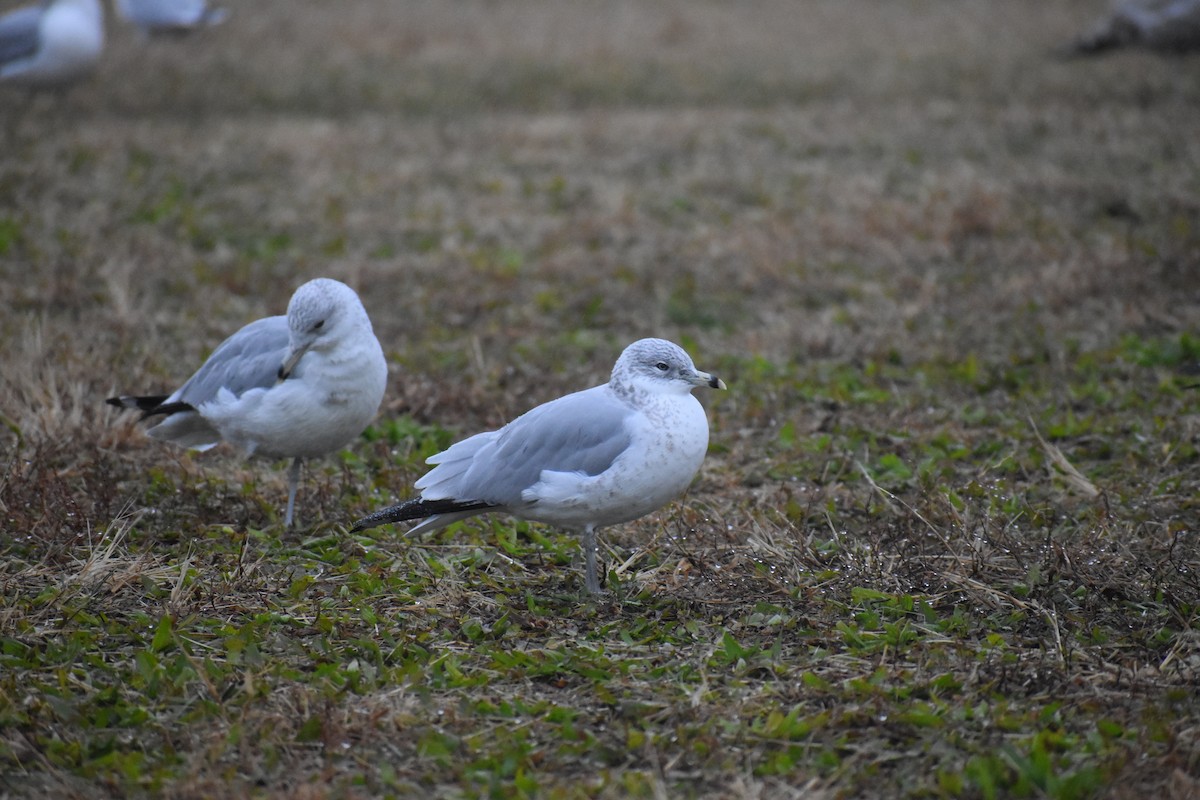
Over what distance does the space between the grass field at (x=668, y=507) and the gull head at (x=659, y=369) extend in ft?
2.11

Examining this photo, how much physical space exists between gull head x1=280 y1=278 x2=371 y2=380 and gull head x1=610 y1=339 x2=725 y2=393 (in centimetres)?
107

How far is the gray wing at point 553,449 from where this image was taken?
3.82m

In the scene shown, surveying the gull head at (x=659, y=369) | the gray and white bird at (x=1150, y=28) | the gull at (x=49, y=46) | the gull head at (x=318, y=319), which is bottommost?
the gull head at (x=659, y=369)

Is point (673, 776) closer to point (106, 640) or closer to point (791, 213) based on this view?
point (106, 640)

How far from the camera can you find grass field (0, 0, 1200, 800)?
317 cm

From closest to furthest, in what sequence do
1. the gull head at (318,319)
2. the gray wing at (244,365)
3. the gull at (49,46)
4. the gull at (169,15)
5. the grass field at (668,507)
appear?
1. the grass field at (668,507)
2. the gull head at (318,319)
3. the gray wing at (244,365)
4. the gull at (49,46)
5. the gull at (169,15)

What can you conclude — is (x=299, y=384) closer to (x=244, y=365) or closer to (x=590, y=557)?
(x=244, y=365)

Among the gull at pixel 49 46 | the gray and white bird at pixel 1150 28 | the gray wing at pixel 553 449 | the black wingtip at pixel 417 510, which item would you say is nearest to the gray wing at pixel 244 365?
the black wingtip at pixel 417 510

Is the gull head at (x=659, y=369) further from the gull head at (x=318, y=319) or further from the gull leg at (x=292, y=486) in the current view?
the gull leg at (x=292, y=486)

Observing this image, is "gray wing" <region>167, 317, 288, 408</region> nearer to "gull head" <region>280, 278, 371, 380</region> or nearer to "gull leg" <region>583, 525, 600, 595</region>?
"gull head" <region>280, 278, 371, 380</region>

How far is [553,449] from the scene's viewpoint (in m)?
3.90

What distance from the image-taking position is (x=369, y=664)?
3.60 meters

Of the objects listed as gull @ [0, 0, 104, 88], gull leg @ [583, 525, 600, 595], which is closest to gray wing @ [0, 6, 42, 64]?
gull @ [0, 0, 104, 88]

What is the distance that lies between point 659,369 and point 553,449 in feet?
1.47
